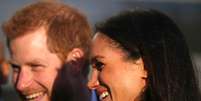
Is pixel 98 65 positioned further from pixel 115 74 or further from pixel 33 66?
pixel 33 66

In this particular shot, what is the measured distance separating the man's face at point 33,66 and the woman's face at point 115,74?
0.42 m

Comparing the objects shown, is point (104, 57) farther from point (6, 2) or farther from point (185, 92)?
point (6, 2)

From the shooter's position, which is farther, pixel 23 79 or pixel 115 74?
pixel 23 79

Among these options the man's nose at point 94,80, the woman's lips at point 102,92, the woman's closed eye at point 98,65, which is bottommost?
the woman's lips at point 102,92

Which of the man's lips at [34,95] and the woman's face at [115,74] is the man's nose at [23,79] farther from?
the woman's face at [115,74]

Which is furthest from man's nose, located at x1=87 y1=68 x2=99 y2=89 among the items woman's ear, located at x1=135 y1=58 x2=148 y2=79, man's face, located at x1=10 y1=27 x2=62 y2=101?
man's face, located at x1=10 y1=27 x2=62 y2=101

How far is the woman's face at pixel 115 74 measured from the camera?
172 centimetres

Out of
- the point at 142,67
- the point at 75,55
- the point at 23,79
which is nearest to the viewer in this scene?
the point at 142,67

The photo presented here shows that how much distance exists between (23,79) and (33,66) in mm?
69

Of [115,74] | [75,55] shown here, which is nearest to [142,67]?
[115,74]

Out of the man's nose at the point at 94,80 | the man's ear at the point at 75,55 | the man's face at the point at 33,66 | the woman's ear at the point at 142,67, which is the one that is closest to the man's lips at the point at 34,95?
the man's face at the point at 33,66

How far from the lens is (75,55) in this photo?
2279 mm

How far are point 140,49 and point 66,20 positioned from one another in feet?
2.04

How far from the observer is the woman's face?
1.72 meters
